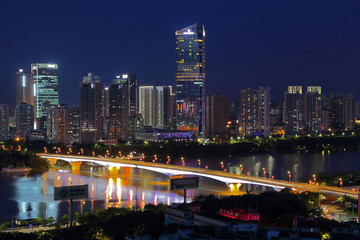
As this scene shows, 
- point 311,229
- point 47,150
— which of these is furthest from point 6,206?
point 47,150

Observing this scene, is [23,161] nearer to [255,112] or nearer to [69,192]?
[69,192]

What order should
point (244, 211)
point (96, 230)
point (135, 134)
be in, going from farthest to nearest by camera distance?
point (135, 134) → point (244, 211) → point (96, 230)

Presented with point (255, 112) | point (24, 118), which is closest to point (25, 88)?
point (24, 118)

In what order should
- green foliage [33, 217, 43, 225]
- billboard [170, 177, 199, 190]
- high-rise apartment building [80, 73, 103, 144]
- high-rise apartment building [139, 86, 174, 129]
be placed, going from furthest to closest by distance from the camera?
high-rise apartment building [139, 86, 174, 129]
high-rise apartment building [80, 73, 103, 144]
billboard [170, 177, 199, 190]
green foliage [33, 217, 43, 225]

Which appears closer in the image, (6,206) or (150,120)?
(6,206)

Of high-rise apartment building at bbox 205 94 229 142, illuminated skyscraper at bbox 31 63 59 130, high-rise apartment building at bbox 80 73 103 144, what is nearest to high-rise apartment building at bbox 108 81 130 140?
high-rise apartment building at bbox 80 73 103 144

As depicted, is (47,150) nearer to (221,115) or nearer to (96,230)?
(221,115)

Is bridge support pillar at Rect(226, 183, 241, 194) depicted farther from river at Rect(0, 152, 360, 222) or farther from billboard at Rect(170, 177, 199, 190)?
billboard at Rect(170, 177, 199, 190)
